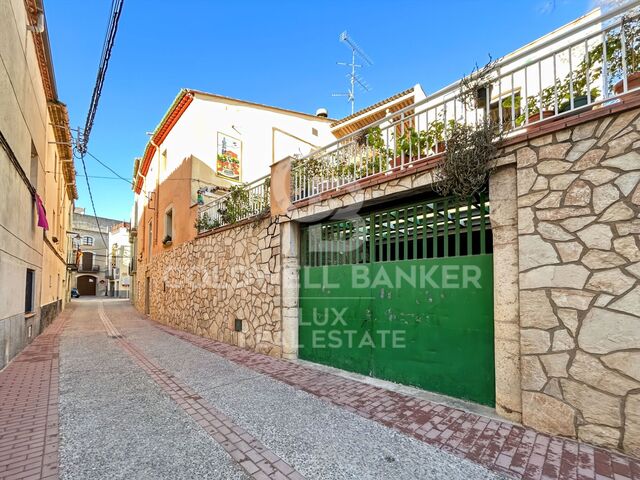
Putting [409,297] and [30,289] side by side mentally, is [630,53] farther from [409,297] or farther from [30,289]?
[30,289]

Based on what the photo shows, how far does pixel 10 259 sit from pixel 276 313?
15.5ft

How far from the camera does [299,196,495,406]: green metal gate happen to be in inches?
154

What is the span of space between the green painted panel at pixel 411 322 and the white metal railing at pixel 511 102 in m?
1.48

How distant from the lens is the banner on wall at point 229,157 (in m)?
11.6

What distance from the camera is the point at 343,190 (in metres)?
5.24

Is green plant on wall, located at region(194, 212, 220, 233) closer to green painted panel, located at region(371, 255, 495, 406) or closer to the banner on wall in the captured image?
the banner on wall

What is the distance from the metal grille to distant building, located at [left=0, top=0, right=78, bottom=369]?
5211 mm

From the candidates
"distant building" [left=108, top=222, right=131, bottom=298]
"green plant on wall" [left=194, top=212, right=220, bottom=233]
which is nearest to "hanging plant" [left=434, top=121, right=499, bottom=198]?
"green plant on wall" [left=194, top=212, right=220, bottom=233]

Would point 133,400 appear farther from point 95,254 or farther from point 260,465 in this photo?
point 95,254

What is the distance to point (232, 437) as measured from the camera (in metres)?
3.16

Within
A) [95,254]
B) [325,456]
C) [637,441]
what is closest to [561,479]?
[637,441]

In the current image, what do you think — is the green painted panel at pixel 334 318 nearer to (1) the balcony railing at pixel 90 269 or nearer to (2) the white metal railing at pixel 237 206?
(2) the white metal railing at pixel 237 206

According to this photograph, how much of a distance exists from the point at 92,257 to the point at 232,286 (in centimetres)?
4233

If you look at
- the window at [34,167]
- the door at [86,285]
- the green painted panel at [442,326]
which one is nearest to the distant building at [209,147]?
the window at [34,167]
